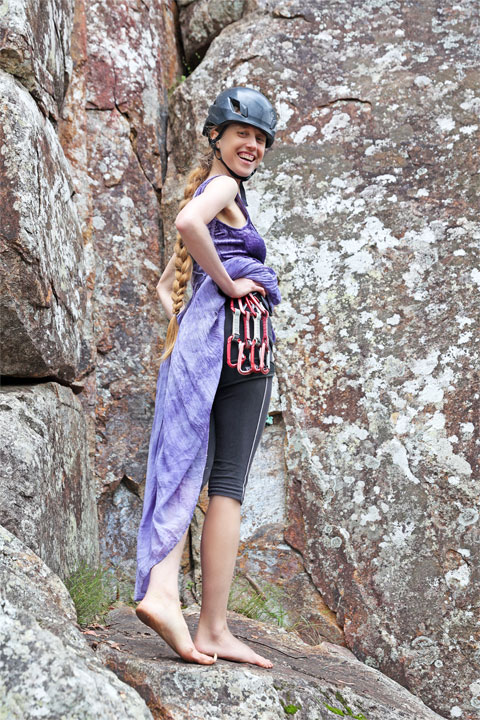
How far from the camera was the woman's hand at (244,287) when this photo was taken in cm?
219

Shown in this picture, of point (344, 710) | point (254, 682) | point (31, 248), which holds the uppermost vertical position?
point (31, 248)

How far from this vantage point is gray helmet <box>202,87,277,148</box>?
2230 mm

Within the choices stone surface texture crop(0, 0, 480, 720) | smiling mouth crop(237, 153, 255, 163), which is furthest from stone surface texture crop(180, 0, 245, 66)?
smiling mouth crop(237, 153, 255, 163)

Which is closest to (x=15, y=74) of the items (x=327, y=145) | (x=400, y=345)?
(x=327, y=145)

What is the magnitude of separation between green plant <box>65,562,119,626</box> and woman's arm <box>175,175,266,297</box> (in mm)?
1071

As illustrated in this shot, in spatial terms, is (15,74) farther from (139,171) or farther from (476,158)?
(476,158)

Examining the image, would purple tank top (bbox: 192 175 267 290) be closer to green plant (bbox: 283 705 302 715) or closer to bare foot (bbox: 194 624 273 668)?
bare foot (bbox: 194 624 273 668)

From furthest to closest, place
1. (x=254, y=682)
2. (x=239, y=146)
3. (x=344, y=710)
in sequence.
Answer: (x=239, y=146) → (x=344, y=710) → (x=254, y=682)

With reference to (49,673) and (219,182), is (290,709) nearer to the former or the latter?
(49,673)

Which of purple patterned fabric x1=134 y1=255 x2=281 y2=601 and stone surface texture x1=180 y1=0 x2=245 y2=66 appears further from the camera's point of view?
stone surface texture x1=180 y1=0 x2=245 y2=66

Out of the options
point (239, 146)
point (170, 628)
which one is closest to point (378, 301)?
point (239, 146)

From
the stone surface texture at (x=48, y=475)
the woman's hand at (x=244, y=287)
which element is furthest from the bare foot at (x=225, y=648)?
the woman's hand at (x=244, y=287)

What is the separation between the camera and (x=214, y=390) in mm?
2113

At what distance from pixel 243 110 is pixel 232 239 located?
1.27 ft
